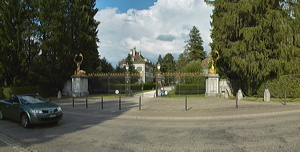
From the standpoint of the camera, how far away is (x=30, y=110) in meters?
7.46

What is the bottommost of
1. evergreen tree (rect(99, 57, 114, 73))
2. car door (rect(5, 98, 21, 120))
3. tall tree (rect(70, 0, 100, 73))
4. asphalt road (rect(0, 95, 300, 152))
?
asphalt road (rect(0, 95, 300, 152))

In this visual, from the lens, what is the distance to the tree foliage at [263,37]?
15734 millimetres

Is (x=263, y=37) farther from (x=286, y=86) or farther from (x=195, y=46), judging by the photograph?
(x=195, y=46)

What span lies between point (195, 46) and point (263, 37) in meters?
49.6

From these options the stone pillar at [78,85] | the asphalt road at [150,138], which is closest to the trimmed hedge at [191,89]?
the stone pillar at [78,85]

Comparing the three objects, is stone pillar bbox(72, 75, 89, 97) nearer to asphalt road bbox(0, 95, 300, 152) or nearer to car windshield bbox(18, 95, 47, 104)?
car windshield bbox(18, 95, 47, 104)

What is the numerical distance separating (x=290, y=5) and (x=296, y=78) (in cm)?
679

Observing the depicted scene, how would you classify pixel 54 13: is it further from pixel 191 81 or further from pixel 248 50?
pixel 248 50

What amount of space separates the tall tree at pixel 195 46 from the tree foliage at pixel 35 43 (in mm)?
48096

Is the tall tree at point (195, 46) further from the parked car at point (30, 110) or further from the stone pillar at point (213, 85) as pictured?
the parked car at point (30, 110)

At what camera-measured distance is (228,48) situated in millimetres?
18078

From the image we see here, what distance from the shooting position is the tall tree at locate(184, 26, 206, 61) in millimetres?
64369

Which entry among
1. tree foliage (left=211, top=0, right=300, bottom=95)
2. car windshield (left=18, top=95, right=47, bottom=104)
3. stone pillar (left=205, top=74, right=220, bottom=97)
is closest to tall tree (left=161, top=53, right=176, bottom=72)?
stone pillar (left=205, top=74, right=220, bottom=97)

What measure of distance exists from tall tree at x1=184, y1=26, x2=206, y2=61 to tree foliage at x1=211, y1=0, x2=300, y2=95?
1843 inches
